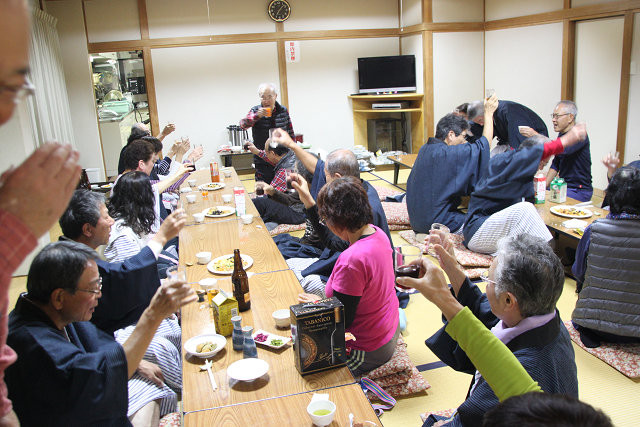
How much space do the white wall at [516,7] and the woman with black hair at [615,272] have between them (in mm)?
5059

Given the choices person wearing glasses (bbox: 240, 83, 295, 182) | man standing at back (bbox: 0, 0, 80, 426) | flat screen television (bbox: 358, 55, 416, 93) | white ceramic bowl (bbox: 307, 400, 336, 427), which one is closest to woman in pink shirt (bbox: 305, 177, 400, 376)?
white ceramic bowl (bbox: 307, 400, 336, 427)

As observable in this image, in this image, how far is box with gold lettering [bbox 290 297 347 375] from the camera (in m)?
1.92

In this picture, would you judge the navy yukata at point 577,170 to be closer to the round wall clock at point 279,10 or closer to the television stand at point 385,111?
the television stand at point 385,111

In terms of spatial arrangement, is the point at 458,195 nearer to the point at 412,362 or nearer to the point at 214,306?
the point at 412,362

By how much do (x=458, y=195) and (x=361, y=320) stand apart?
9.10ft

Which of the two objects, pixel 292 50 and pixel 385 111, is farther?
pixel 385 111

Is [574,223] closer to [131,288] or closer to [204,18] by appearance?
[131,288]

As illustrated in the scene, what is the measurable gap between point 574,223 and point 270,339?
2.84m

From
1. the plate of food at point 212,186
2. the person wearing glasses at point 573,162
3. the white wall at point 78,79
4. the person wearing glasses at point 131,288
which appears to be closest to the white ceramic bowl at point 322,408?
the person wearing glasses at point 131,288

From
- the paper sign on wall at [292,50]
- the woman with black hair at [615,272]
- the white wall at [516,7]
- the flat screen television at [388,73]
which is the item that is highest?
the white wall at [516,7]

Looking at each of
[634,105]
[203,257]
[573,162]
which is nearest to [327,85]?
[634,105]

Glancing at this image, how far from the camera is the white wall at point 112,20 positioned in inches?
334

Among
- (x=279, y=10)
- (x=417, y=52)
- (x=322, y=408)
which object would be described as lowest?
(x=322, y=408)

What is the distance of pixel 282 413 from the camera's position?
1785mm
